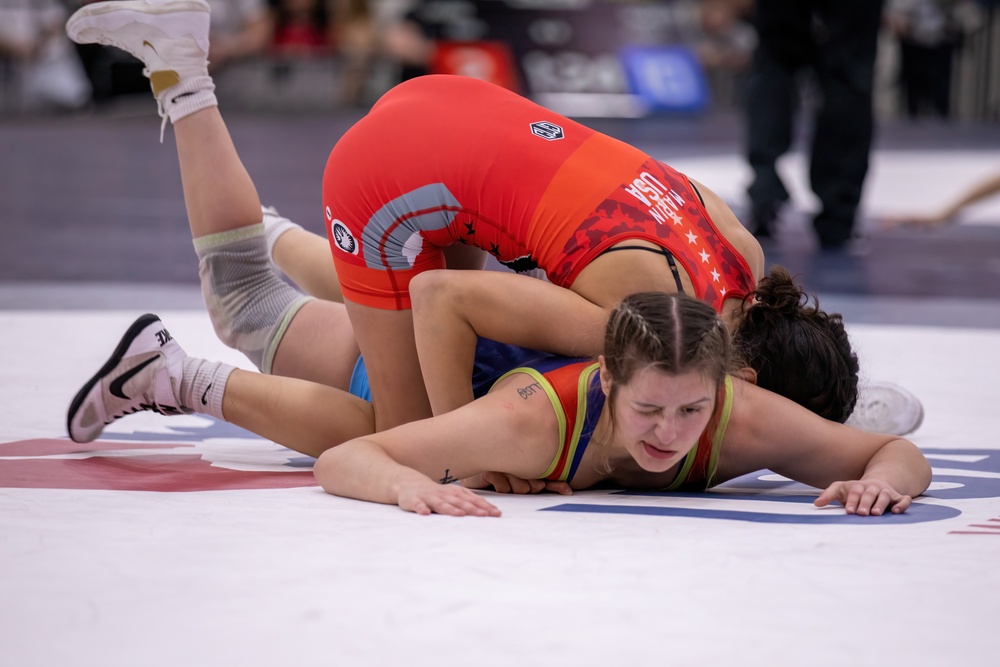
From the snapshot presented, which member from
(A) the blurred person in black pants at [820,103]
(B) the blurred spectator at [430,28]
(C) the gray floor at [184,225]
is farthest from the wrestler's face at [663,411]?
(B) the blurred spectator at [430,28]

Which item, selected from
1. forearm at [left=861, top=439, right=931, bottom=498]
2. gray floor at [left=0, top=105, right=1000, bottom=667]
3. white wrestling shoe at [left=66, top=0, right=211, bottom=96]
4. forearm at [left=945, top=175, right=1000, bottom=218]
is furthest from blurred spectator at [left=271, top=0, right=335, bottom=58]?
forearm at [left=861, top=439, right=931, bottom=498]

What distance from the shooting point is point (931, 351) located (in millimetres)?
3666

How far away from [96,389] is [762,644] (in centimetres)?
156

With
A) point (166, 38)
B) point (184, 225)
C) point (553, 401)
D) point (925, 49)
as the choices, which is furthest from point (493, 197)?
point (925, 49)

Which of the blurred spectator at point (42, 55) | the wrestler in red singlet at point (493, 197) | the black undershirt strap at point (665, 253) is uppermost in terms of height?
the blurred spectator at point (42, 55)

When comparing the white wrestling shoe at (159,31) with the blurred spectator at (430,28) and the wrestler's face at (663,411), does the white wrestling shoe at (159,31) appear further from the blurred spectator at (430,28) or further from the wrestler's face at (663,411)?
the blurred spectator at (430,28)

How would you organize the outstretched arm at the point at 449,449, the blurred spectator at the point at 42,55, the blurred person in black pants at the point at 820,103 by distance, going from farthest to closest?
the blurred spectator at the point at 42,55
the blurred person in black pants at the point at 820,103
the outstretched arm at the point at 449,449

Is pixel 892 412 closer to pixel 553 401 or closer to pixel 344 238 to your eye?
pixel 553 401

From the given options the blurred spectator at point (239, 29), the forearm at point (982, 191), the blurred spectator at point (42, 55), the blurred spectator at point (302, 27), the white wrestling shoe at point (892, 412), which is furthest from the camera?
the blurred spectator at point (302, 27)

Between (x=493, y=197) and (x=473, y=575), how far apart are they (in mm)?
913

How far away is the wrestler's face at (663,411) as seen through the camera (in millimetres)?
1874

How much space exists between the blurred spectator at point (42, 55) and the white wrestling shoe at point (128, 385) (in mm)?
9725

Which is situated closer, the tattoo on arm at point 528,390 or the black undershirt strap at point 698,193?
the tattoo on arm at point 528,390

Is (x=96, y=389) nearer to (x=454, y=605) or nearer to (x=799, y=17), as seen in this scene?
(x=454, y=605)
